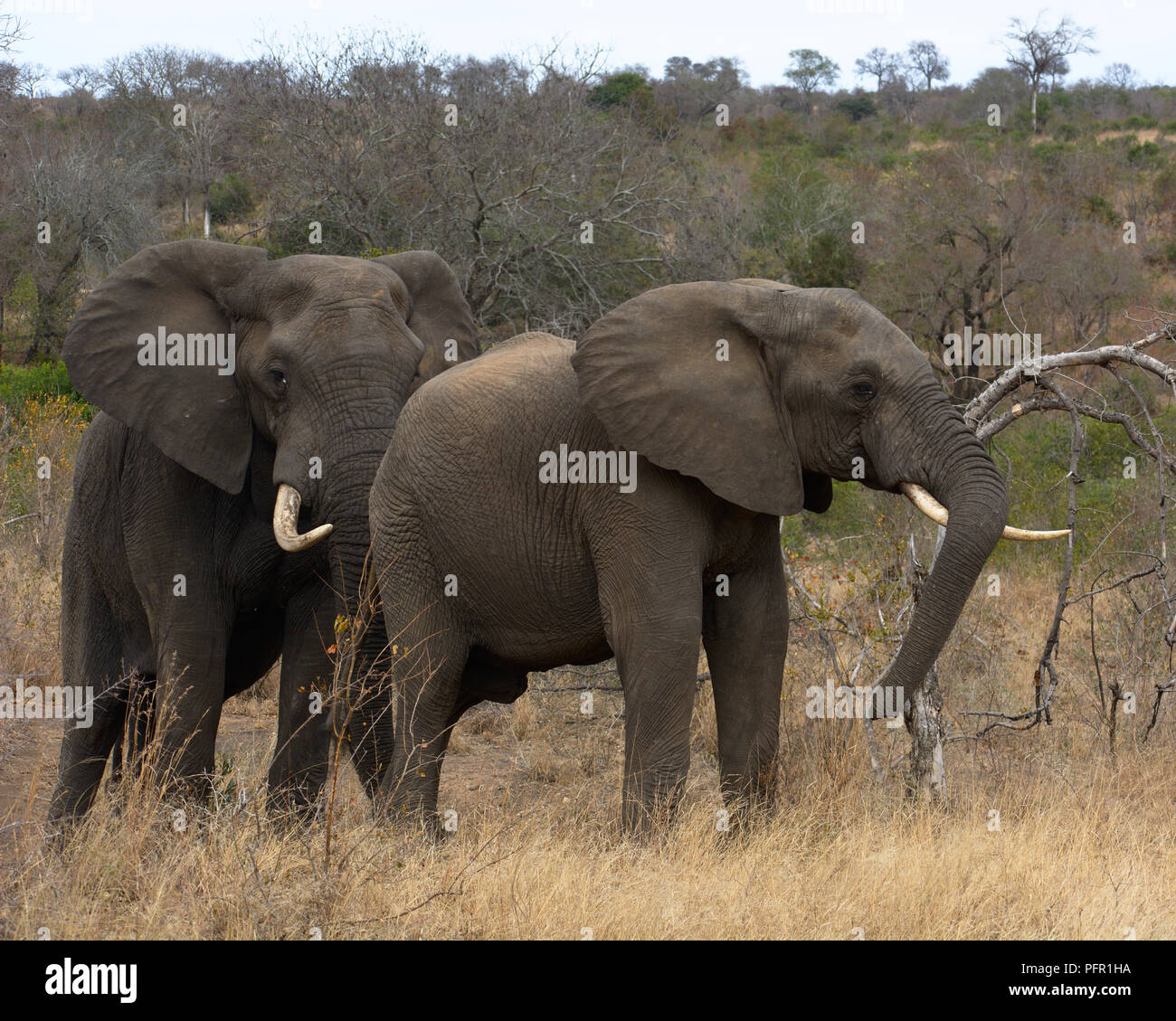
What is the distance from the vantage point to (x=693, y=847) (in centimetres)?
536

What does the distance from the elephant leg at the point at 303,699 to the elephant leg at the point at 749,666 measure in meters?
1.72

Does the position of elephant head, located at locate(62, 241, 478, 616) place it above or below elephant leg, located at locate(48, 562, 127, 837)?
above

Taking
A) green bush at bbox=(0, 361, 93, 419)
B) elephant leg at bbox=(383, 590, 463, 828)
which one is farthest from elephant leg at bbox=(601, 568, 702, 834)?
green bush at bbox=(0, 361, 93, 419)

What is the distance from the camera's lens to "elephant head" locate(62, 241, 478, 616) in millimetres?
6109

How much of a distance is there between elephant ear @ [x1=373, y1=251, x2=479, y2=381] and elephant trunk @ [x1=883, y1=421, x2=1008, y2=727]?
2.79 meters

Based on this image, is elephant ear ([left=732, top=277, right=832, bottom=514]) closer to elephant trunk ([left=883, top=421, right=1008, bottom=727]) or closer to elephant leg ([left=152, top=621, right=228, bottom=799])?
elephant trunk ([left=883, top=421, right=1008, bottom=727])

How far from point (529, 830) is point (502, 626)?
34.1 inches

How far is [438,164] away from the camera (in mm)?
17328

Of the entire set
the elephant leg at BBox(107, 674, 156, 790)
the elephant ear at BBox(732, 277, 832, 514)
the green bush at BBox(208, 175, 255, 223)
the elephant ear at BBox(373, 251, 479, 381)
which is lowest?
the elephant leg at BBox(107, 674, 156, 790)

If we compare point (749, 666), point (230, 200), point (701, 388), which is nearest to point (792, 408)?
point (701, 388)

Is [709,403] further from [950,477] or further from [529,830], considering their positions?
[529,830]

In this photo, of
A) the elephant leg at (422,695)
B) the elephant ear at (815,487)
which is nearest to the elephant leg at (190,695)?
the elephant leg at (422,695)

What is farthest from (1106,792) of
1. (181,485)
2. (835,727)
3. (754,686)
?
(181,485)

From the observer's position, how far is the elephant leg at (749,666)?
5863mm
